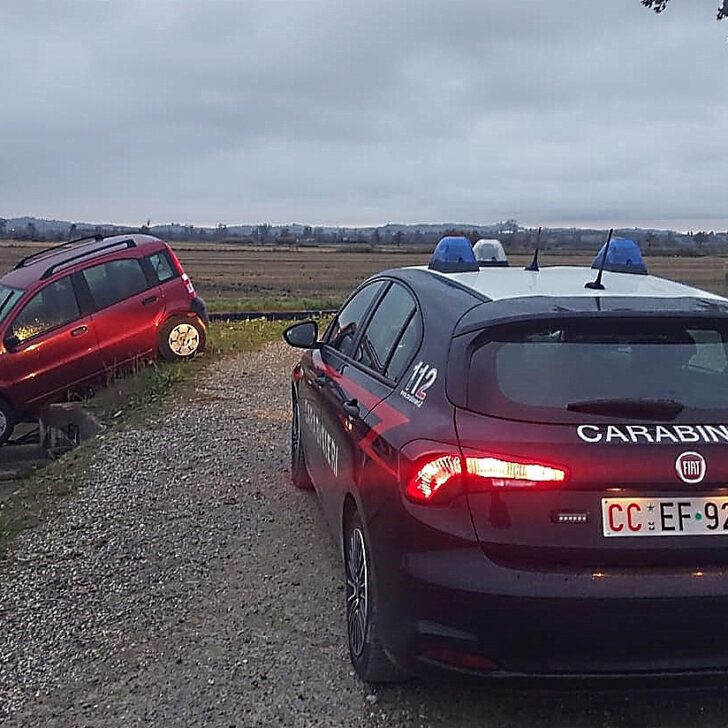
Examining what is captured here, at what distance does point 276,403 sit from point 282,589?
17.0 ft

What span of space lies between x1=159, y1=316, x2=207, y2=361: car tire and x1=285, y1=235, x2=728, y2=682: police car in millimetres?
8777

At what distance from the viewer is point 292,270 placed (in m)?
61.3

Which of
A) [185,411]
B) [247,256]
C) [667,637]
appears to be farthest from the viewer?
[247,256]

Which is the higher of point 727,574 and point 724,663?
point 727,574

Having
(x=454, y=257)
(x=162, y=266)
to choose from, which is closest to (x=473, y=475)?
(x=454, y=257)

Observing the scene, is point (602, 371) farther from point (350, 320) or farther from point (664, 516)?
point (350, 320)

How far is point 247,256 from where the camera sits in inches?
3127

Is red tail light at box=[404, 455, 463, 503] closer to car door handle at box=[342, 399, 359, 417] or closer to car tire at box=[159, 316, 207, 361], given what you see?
car door handle at box=[342, 399, 359, 417]

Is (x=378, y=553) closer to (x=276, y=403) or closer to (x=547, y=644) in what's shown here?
(x=547, y=644)

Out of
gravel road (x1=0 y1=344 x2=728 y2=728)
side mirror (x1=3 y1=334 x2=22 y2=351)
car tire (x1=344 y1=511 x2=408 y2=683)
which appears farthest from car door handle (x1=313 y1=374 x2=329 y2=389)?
side mirror (x1=3 y1=334 x2=22 y2=351)

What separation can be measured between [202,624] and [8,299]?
24.8 ft

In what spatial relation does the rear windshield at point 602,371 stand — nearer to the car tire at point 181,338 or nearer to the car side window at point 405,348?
the car side window at point 405,348

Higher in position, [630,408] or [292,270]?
[630,408]

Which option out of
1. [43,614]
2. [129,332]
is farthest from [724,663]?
[129,332]
